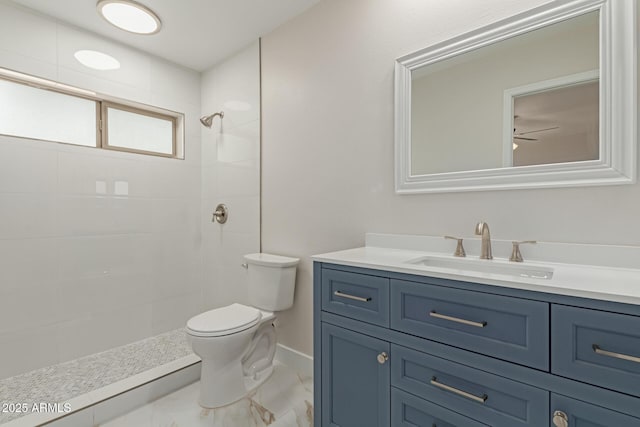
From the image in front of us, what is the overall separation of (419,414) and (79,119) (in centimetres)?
285

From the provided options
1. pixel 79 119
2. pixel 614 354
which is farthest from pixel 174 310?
pixel 614 354

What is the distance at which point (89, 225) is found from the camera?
7.49 ft

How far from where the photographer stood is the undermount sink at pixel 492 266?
116 centimetres

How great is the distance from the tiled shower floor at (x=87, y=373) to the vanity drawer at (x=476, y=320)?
75.0 inches

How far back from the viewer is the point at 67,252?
218 centimetres

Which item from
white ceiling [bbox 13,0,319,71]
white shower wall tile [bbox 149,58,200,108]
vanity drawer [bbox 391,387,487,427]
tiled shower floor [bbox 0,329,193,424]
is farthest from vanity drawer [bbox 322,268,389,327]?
white shower wall tile [bbox 149,58,200,108]

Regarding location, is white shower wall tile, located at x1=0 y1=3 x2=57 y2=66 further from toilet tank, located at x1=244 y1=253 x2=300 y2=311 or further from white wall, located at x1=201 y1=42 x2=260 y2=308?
toilet tank, located at x1=244 y1=253 x2=300 y2=311

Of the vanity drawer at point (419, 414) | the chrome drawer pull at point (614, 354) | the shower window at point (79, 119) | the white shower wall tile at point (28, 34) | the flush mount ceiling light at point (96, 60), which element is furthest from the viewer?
the flush mount ceiling light at point (96, 60)

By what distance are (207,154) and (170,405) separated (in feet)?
6.55

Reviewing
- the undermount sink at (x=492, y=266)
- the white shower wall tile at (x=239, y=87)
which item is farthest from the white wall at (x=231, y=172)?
the undermount sink at (x=492, y=266)

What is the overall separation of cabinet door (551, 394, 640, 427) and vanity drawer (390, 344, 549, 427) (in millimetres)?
25

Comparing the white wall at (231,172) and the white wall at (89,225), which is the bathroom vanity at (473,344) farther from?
the white wall at (89,225)

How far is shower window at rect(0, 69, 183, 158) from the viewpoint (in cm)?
204

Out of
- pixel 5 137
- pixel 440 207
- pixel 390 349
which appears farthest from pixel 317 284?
pixel 5 137
